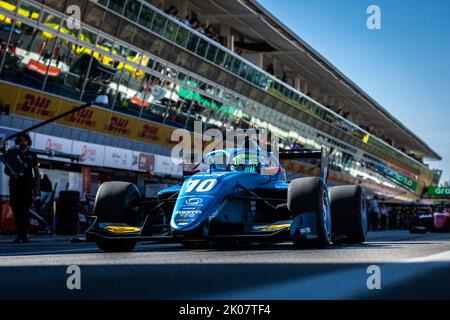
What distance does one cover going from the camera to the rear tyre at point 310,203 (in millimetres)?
7445

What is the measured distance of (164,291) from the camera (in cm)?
319

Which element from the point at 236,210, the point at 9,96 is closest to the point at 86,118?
the point at 9,96

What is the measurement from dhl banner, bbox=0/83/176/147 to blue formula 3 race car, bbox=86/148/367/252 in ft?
38.5

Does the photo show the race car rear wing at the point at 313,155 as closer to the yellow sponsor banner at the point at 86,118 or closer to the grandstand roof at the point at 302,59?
the yellow sponsor banner at the point at 86,118

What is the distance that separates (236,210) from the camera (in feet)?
25.8

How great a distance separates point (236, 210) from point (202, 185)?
2.21ft

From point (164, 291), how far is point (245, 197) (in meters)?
4.61

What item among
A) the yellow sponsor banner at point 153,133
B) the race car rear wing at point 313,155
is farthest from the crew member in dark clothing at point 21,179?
the yellow sponsor banner at point 153,133

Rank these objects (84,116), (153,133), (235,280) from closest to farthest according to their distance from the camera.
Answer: (235,280) < (84,116) < (153,133)

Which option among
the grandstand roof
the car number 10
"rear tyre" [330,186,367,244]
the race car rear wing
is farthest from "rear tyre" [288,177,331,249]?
the grandstand roof

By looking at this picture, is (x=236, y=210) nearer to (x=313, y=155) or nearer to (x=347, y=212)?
(x=347, y=212)

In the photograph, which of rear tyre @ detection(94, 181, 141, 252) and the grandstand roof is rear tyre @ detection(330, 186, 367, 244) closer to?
rear tyre @ detection(94, 181, 141, 252)

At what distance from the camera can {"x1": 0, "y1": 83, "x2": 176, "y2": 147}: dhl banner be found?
1927cm
